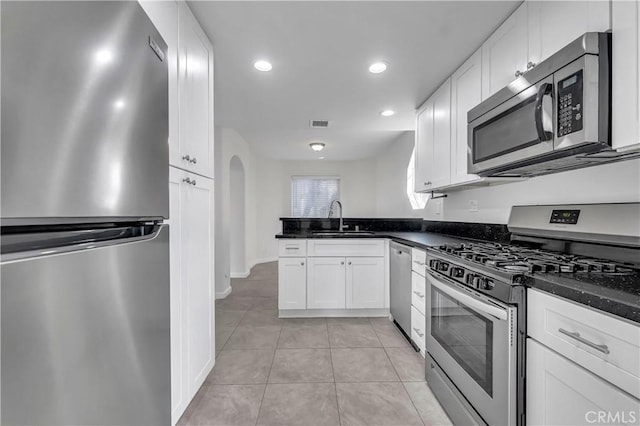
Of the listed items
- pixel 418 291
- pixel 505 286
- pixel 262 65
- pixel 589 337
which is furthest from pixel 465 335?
pixel 262 65

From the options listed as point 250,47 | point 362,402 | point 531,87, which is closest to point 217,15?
point 250,47

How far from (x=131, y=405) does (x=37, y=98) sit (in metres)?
0.68

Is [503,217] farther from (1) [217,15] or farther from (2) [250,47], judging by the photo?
(1) [217,15]

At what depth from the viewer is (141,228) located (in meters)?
0.77

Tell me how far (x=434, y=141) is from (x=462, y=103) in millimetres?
515

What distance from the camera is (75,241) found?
21.5 inches

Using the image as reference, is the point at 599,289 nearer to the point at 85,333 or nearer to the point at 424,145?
the point at 85,333

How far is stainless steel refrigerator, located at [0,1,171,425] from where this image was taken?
0.41 m

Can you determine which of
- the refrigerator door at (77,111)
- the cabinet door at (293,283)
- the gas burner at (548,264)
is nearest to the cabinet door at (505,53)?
the gas burner at (548,264)

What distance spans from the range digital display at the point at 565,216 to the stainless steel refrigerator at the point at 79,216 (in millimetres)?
1908

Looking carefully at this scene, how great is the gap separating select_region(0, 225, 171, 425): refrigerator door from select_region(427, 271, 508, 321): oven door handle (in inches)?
49.8

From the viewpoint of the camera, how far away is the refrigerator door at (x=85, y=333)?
1.31 ft

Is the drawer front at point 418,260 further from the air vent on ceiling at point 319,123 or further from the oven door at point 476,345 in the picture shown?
the air vent on ceiling at point 319,123

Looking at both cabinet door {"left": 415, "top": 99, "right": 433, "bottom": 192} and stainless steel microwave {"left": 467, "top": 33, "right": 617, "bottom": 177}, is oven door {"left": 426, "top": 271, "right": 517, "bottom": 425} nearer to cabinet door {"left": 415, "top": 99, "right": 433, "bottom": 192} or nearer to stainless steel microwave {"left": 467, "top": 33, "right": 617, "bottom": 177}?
stainless steel microwave {"left": 467, "top": 33, "right": 617, "bottom": 177}
